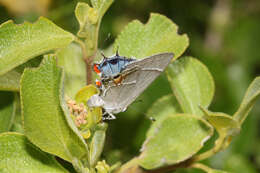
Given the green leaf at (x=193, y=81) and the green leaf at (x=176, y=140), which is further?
the green leaf at (x=193, y=81)

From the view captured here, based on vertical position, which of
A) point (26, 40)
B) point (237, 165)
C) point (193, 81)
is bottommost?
point (237, 165)

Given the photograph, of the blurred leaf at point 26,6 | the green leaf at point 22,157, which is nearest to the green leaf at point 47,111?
the green leaf at point 22,157

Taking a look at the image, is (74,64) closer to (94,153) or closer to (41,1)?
(94,153)

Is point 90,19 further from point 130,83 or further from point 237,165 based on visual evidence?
point 237,165

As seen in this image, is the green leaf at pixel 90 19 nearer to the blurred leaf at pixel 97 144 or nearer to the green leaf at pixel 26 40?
the green leaf at pixel 26 40

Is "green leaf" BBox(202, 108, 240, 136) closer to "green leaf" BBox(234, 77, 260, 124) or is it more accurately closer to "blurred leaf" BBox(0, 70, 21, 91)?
"green leaf" BBox(234, 77, 260, 124)

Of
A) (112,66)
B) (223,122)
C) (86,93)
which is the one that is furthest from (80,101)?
(223,122)

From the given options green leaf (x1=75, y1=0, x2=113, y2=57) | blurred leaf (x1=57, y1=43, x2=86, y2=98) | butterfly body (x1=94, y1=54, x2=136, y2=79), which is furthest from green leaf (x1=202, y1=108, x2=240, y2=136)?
blurred leaf (x1=57, y1=43, x2=86, y2=98)
